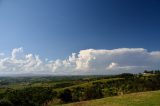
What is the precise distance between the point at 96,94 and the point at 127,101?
75.7m

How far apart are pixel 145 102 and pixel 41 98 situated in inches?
3052

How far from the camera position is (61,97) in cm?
11625

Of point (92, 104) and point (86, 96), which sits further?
point (86, 96)

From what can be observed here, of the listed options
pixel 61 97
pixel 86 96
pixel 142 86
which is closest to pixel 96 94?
pixel 86 96

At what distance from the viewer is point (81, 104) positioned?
47.0 meters

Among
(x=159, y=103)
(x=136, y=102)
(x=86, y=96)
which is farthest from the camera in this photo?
(x=86, y=96)

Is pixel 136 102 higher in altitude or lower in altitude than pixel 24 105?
higher

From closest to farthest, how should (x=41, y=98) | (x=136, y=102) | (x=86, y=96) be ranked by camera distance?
(x=136, y=102) < (x=41, y=98) < (x=86, y=96)

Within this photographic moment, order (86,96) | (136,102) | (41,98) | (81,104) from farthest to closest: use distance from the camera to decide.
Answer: (86,96), (41,98), (81,104), (136,102)

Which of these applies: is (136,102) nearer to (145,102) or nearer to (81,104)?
(145,102)

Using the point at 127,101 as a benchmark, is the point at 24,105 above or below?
below

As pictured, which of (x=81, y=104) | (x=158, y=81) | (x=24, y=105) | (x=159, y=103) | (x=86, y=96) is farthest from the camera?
(x=158, y=81)

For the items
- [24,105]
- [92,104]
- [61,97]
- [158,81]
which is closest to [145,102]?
[92,104]

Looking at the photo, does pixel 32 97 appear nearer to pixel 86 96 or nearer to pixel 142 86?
pixel 86 96
